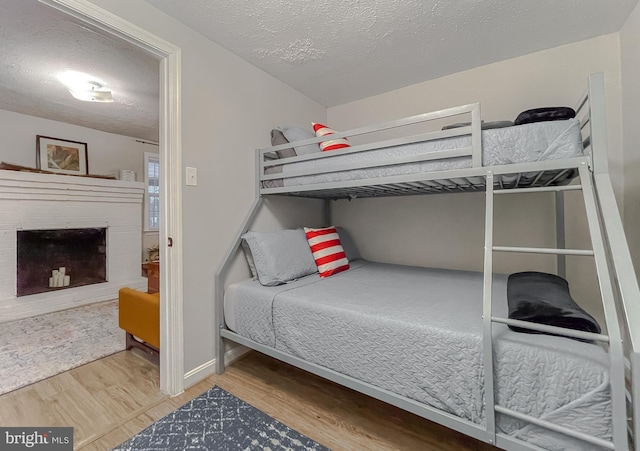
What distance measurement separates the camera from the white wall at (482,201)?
188 cm

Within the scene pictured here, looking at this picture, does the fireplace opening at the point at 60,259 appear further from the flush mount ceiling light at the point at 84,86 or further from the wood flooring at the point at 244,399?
the wood flooring at the point at 244,399

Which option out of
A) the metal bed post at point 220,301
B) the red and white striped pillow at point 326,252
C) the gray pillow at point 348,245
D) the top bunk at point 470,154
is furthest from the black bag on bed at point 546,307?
the metal bed post at point 220,301

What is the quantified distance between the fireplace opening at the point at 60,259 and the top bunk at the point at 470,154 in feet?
10.6

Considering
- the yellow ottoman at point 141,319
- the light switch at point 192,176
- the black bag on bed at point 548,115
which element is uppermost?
the black bag on bed at point 548,115

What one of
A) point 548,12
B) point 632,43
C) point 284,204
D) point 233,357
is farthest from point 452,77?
point 233,357

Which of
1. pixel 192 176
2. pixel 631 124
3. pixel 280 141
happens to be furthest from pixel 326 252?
pixel 631 124

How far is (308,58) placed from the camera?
2.07 meters

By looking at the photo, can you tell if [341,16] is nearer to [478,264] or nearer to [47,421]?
[478,264]

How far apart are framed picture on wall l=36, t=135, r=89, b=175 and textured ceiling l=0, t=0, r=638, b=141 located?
0.95 m

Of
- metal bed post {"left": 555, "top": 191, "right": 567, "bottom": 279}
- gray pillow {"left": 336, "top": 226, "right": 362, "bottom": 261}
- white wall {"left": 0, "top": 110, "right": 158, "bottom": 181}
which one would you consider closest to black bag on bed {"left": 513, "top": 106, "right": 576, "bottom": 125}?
metal bed post {"left": 555, "top": 191, "right": 567, "bottom": 279}

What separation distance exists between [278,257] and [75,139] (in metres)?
3.80

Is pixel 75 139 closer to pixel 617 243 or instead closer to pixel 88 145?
pixel 88 145

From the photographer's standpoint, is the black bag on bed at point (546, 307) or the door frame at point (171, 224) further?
the door frame at point (171, 224)

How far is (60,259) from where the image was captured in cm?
343
